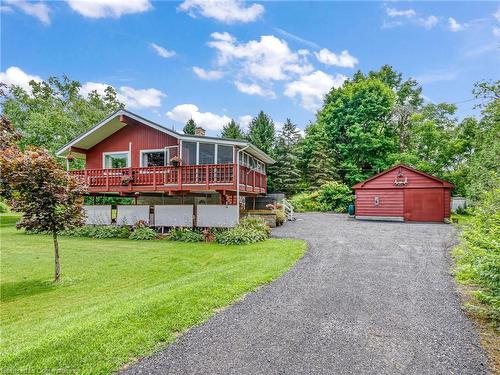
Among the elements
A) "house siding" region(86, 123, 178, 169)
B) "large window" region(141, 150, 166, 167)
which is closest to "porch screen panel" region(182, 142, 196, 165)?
"house siding" region(86, 123, 178, 169)

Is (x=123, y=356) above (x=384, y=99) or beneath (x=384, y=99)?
beneath

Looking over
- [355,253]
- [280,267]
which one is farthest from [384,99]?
[280,267]

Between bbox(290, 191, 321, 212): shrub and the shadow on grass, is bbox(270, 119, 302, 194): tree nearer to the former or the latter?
bbox(290, 191, 321, 212): shrub

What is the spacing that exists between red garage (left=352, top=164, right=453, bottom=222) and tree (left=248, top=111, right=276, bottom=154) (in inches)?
624

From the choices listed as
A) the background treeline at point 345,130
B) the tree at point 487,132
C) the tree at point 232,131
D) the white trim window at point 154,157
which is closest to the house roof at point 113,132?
the white trim window at point 154,157

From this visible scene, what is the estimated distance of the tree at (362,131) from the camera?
30.3m

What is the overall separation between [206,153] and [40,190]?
29.6 feet

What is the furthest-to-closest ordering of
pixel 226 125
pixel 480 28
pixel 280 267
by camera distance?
pixel 226 125 < pixel 480 28 < pixel 280 267

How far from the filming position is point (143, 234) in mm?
14977

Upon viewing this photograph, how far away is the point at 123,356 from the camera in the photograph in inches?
142

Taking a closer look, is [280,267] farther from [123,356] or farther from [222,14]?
[222,14]

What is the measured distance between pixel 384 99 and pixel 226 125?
2053 cm

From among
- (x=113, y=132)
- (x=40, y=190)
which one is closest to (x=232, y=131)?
(x=113, y=132)

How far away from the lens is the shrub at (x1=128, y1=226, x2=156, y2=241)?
48.9 ft
